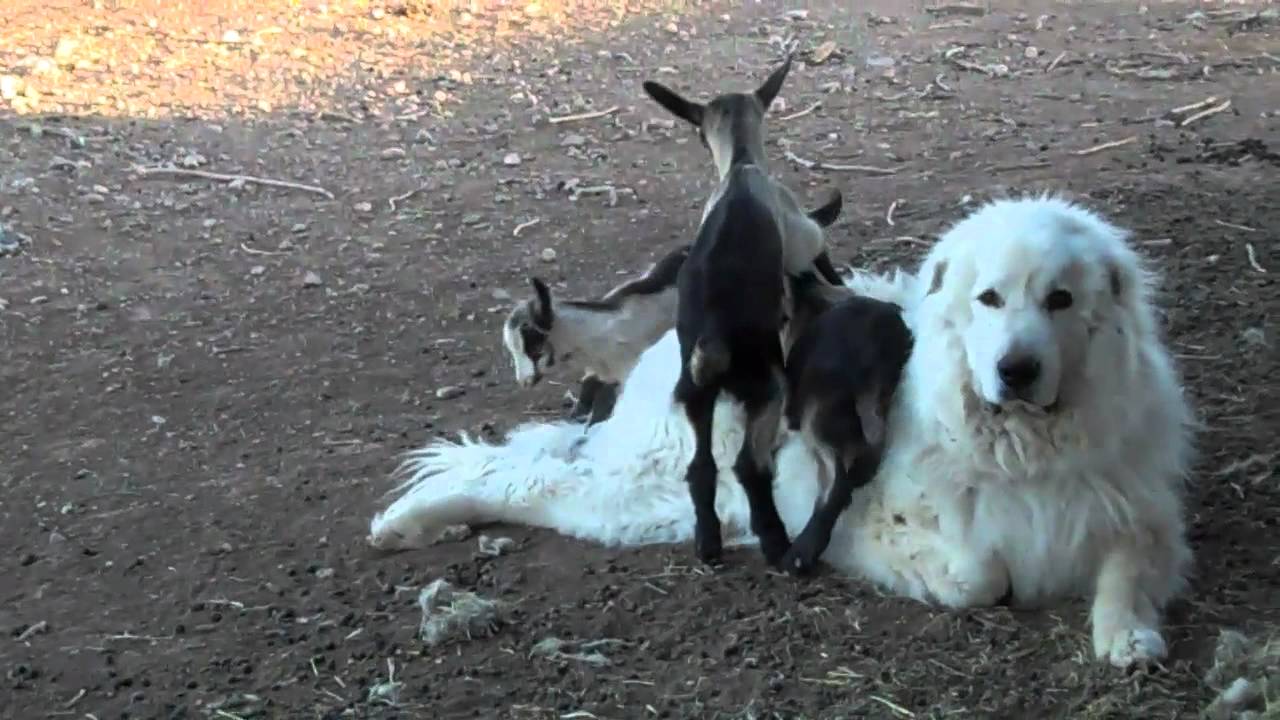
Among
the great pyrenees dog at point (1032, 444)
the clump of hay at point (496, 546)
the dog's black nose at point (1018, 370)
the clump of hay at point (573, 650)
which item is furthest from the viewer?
the clump of hay at point (496, 546)

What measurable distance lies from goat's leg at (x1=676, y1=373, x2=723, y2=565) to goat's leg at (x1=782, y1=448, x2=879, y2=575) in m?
0.30

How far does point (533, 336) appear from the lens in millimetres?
5484

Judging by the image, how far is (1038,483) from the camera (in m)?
Result: 4.08

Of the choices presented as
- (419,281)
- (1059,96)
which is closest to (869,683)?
(419,281)

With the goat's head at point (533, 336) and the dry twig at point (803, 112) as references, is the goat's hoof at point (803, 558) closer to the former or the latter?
the goat's head at point (533, 336)

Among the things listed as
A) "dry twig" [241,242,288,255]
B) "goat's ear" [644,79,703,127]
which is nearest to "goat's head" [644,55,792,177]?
"goat's ear" [644,79,703,127]

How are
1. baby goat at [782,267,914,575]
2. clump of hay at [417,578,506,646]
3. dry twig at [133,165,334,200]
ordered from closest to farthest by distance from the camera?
clump of hay at [417,578,506,646] < baby goat at [782,267,914,575] < dry twig at [133,165,334,200]

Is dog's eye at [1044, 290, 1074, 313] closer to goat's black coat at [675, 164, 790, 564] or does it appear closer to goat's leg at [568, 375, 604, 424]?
goat's black coat at [675, 164, 790, 564]

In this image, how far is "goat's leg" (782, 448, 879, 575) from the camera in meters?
4.38

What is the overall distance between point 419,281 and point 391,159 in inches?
80.5

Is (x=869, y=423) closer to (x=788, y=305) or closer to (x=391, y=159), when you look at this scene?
(x=788, y=305)

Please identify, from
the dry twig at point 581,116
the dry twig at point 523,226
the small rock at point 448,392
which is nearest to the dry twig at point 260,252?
the dry twig at point 523,226

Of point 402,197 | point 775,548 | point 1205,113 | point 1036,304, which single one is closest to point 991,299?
point 1036,304

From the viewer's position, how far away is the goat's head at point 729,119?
5.68m
